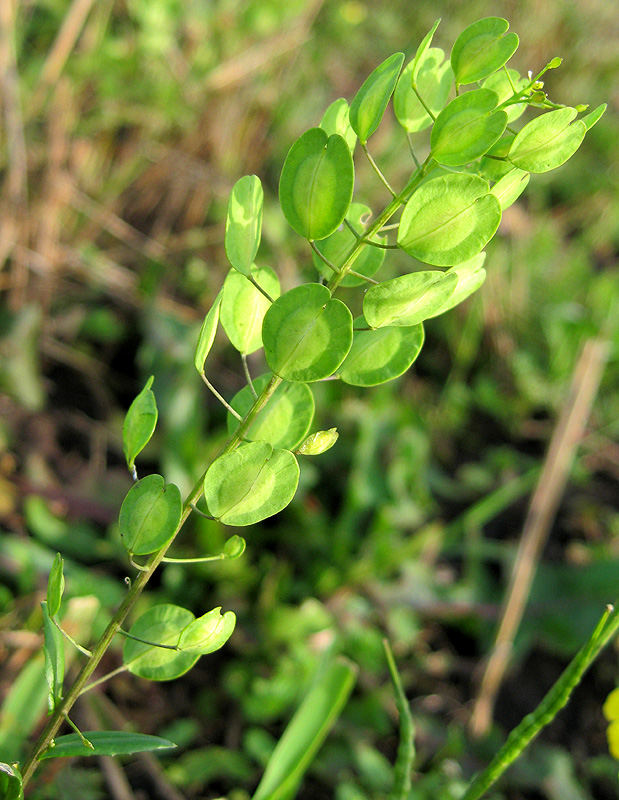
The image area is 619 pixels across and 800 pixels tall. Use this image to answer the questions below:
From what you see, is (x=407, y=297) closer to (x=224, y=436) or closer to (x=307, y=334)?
(x=307, y=334)

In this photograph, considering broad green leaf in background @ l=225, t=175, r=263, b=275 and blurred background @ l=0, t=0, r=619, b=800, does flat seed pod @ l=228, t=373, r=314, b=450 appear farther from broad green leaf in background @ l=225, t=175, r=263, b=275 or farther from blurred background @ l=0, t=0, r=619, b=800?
blurred background @ l=0, t=0, r=619, b=800

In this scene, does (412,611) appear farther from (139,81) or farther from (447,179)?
(139,81)

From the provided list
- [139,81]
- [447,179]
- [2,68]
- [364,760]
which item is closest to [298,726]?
[364,760]

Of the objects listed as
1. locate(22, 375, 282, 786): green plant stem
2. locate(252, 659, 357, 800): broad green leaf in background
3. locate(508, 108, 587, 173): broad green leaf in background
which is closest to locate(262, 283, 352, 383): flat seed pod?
locate(22, 375, 282, 786): green plant stem

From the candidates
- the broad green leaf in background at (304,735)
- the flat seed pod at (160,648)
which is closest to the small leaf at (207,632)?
the flat seed pod at (160,648)

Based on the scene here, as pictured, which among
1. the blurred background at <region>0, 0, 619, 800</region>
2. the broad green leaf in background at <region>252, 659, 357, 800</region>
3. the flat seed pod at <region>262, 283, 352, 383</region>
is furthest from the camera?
the blurred background at <region>0, 0, 619, 800</region>

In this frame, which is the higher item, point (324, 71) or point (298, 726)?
point (324, 71)
